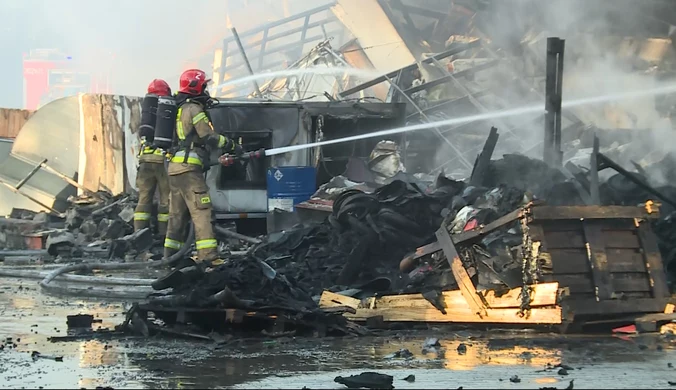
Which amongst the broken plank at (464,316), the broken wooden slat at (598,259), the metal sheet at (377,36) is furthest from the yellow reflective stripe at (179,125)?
the metal sheet at (377,36)

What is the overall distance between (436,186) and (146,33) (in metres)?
30.6

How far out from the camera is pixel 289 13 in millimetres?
32438

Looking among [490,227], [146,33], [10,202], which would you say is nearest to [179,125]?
[490,227]

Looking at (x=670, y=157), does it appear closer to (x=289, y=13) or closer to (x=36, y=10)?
(x=289, y=13)

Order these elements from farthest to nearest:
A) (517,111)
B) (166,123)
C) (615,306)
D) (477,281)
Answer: (517,111) < (166,123) < (477,281) < (615,306)

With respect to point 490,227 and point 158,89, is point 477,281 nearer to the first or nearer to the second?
point 490,227

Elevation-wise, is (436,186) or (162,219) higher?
(436,186)

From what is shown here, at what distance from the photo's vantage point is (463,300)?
6203mm

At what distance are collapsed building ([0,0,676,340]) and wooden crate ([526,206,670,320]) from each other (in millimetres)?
11

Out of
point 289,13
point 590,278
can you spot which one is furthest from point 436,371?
point 289,13

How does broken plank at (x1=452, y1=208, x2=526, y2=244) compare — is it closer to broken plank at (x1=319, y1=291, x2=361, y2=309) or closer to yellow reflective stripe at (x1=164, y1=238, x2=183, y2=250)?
broken plank at (x1=319, y1=291, x2=361, y2=309)

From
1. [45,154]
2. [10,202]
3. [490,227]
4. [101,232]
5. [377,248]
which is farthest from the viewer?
[45,154]

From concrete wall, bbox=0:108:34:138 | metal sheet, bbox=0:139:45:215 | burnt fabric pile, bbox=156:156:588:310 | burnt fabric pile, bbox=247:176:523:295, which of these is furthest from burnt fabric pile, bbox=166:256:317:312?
concrete wall, bbox=0:108:34:138

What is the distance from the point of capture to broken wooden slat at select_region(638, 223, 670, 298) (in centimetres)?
619
